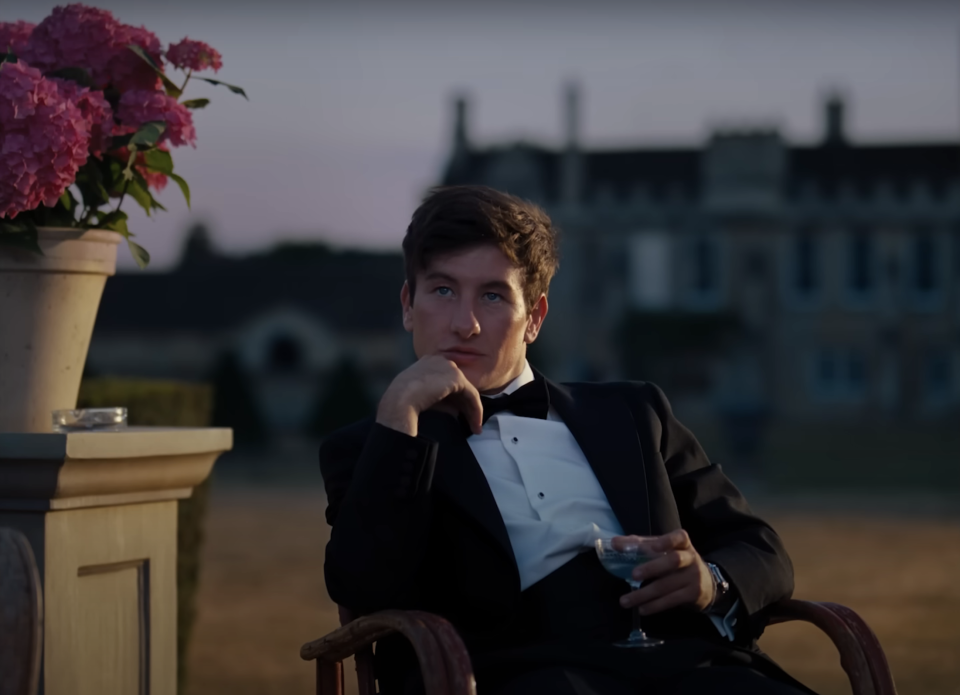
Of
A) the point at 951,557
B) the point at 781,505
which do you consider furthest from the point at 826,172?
the point at 951,557

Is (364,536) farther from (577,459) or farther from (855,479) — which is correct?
(855,479)

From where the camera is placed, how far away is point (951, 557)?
46.8 ft

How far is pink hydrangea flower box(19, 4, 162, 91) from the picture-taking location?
3.19 meters

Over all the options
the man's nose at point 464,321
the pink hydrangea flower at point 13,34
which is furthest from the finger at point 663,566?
the pink hydrangea flower at point 13,34

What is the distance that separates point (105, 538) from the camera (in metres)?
3.05

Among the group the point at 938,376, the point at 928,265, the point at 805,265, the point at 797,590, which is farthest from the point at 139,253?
the point at 928,265

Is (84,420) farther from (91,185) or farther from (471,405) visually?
(471,405)

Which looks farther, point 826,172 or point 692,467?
point 826,172

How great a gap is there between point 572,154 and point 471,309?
3936 centimetres

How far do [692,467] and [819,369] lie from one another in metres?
38.2

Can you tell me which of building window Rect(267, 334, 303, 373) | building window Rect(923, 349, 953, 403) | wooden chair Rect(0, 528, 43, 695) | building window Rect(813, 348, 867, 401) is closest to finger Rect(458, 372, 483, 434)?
wooden chair Rect(0, 528, 43, 695)

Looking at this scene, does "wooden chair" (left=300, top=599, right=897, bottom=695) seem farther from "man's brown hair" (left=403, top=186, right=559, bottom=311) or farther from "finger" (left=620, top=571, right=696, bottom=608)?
"man's brown hair" (left=403, top=186, right=559, bottom=311)

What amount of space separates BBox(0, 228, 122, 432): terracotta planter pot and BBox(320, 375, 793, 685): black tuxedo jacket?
74 cm

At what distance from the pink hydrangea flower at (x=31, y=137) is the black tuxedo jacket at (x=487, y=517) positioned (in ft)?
2.97
